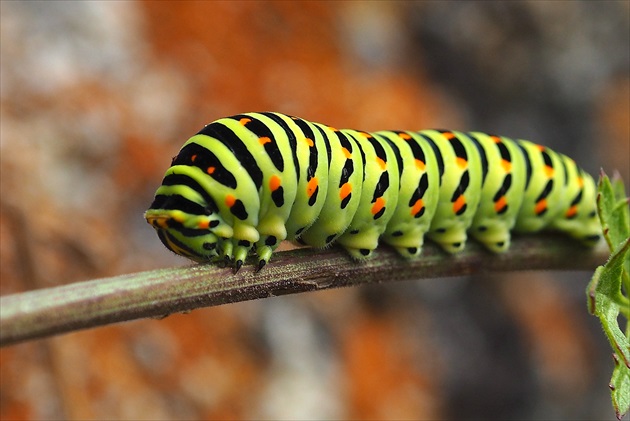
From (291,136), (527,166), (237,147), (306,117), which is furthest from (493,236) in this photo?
(306,117)

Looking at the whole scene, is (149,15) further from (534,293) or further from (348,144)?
(534,293)

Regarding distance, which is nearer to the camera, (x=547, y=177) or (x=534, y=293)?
(x=547, y=177)

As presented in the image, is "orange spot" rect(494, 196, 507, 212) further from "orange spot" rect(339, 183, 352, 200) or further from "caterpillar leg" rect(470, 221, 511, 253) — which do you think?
"orange spot" rect(339, 183, 352, 200)

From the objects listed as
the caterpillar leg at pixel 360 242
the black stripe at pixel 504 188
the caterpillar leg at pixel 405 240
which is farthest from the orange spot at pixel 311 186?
the black stripe at pixel 504 188

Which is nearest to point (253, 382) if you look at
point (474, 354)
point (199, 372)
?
point (199, 372)

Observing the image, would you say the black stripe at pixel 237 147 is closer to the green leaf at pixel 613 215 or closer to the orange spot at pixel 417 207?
the orange spot at pixel 417 207

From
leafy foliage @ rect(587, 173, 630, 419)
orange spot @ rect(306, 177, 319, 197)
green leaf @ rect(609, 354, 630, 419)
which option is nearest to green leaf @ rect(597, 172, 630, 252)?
leafy foliage @ rect(587, 173, 630, 419)
